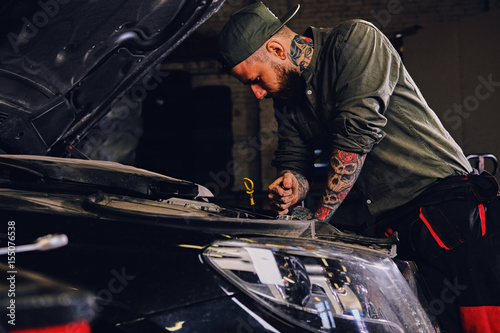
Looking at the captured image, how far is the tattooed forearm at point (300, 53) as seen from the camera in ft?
6.43

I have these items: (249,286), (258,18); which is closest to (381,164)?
(258,18)

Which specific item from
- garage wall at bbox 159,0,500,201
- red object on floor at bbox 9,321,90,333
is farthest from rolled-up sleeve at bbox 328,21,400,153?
garage wall at bbox 159,0,500,201

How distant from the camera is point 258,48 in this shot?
190 centimetres

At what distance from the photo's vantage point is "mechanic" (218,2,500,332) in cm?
172

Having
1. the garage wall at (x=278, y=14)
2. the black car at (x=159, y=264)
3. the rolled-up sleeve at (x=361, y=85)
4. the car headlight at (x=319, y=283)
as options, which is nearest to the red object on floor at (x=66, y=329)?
the black car at (x=159, y=264)

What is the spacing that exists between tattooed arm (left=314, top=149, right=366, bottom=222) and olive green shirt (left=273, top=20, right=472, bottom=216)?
0.04m

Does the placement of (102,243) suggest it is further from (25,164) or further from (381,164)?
(381,164)

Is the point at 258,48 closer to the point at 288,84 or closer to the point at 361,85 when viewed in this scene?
the point at 288,84

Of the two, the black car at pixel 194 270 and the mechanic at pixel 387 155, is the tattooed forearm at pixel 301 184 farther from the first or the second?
the black car at pixel 194 270

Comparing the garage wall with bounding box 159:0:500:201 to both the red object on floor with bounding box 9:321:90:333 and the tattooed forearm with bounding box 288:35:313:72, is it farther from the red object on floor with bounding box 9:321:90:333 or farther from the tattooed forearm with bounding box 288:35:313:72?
the red object on floor with bounding box 9:321:90:333

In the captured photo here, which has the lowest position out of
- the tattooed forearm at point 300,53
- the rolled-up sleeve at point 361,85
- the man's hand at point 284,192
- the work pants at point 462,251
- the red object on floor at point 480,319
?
the red object on floor at point 480,319

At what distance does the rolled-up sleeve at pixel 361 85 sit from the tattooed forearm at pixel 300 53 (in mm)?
130

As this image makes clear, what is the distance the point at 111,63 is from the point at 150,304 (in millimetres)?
1447

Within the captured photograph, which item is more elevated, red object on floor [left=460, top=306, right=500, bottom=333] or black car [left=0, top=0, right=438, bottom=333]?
black car [left=0, top=0, right=438, bottom=333]
